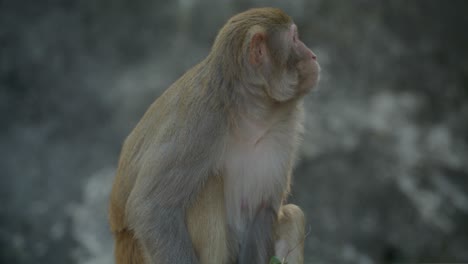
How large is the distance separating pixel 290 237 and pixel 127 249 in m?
1.13

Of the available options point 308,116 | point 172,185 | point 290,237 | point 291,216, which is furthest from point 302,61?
point 308,116

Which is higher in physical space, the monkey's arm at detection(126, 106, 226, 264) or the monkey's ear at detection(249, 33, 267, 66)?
the monkey's ear at detection(249, 33, 267, 66)

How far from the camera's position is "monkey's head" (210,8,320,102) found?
4.52 meters

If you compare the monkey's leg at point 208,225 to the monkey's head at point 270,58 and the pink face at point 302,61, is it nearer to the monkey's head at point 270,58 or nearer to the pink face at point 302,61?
the monkey's head at point 270,58

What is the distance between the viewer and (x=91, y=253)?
827 centimetres

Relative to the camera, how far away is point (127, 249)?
4.85 metres

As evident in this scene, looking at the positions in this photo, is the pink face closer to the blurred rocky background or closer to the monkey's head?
the monkey's head

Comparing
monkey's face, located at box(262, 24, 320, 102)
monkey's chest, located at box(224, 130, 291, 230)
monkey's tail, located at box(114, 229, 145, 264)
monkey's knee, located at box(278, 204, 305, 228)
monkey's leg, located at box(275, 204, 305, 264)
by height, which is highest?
monkey's face, located at box(262, 24, 320, 102)

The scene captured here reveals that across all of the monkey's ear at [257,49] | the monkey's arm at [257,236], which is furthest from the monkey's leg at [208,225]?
the monkey's ear at [257,49]

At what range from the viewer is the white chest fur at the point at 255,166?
471 centimetres

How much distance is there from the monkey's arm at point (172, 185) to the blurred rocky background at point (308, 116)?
3925 mm

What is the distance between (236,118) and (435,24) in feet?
20.7

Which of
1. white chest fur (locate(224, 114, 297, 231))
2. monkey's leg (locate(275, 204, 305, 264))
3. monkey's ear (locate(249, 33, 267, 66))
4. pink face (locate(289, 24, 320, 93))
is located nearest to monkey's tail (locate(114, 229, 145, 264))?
white chest fur (locate(224, 114, 297, 231))

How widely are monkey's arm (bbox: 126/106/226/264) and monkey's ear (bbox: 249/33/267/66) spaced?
1.40 ft
